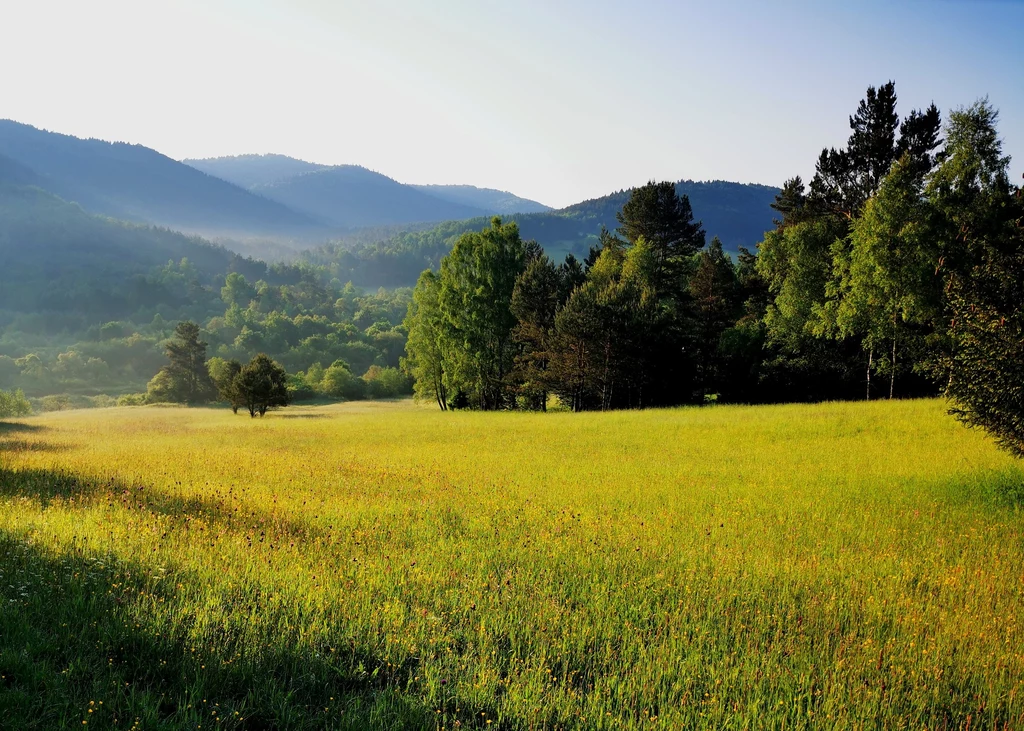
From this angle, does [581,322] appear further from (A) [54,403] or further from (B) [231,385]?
(A) [54,403]

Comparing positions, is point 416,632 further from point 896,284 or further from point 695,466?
point 896,284

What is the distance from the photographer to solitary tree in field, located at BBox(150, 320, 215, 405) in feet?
275

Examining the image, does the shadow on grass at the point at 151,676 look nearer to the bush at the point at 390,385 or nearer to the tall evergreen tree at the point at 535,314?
the tall evergreen tree at the point at 535,314

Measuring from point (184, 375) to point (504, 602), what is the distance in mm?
93694

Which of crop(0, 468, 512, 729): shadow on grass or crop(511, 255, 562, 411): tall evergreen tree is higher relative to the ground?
crop(511, 255, 562, 411): tall evergreen tree

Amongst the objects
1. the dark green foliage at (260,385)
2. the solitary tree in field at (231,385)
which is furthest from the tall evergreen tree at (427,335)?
the solitary tree in field at (231,385)

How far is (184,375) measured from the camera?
84.6 meters

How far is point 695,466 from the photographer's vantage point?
1586 cm

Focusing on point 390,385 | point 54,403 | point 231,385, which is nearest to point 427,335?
point 231,385

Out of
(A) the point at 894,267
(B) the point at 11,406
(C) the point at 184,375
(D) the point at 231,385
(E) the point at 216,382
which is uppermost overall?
(A) the point at 894,267

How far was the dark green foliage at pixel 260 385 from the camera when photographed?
4591cm

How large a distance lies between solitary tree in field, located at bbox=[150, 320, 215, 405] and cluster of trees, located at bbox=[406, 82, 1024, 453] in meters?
52.1

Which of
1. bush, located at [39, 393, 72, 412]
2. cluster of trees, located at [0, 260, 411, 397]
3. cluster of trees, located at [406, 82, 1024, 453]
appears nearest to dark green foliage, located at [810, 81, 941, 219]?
cluster of trees, located at [406, 82, 1024, 453]

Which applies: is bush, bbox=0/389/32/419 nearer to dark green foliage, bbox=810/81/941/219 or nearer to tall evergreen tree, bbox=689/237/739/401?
tall evergreen tree, bbox=689/237/739/401
